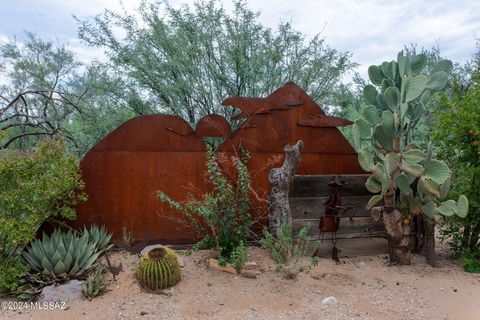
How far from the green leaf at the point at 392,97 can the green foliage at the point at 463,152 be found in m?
0.99

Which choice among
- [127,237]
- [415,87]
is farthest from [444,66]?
[127,237]

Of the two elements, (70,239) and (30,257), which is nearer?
(30,257)

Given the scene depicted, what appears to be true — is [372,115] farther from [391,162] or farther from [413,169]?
[413,169]

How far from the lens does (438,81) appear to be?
477 cm

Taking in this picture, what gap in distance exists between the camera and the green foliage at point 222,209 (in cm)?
459

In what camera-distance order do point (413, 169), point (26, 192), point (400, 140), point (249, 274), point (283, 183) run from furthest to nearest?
1. point (283, 183)
2. point (400, 140)
3. point (413, 169)
4. point (249, 274)
5. point (26, 192)

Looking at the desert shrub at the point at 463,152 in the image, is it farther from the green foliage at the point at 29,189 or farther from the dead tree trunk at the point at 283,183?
the green foliage at the point at 29,189

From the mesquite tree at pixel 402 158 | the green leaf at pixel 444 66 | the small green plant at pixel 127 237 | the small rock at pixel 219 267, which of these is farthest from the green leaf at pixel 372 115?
the small green plant at pixel 127 237

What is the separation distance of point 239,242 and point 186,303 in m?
1.16

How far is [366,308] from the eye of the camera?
12.2 feet

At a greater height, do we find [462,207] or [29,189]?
[29,189]

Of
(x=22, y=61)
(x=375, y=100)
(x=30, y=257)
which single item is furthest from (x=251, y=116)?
(x=22, y=61)

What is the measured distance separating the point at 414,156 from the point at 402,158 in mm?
161

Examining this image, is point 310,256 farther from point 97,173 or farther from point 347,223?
point 97,173
